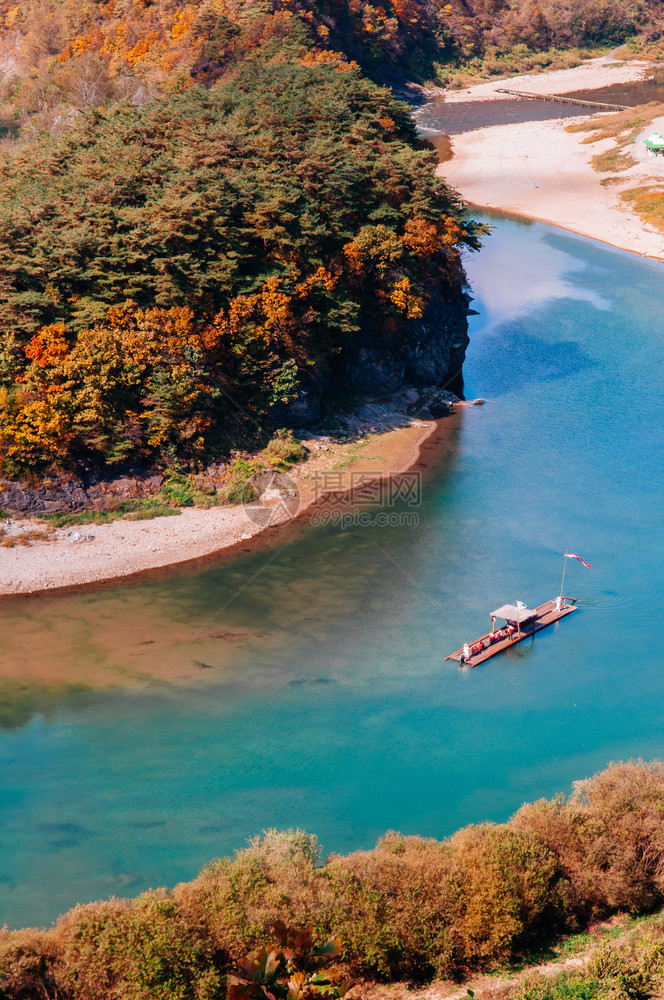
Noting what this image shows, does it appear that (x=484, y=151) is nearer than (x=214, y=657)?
No

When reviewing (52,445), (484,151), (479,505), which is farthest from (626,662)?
(484,151)

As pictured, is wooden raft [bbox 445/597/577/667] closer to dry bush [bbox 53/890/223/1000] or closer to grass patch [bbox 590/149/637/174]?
dry bush [bbox 53/890/223/1000]

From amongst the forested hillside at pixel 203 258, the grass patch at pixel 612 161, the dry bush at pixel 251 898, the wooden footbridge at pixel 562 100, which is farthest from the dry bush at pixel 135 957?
the wooden footbridge at pixel 562 100

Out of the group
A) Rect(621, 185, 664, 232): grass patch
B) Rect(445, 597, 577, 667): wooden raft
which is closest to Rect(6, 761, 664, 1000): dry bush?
Rect(445, 597, 577, 667): wooden raft

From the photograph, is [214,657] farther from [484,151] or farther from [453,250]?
[484,151]

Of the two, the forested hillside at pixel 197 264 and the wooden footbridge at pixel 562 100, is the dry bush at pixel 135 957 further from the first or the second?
the wooden footbridge at pixel 562 100

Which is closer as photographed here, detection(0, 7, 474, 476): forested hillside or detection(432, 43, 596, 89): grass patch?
detection(0, 7, 474, 476): forested hillside
